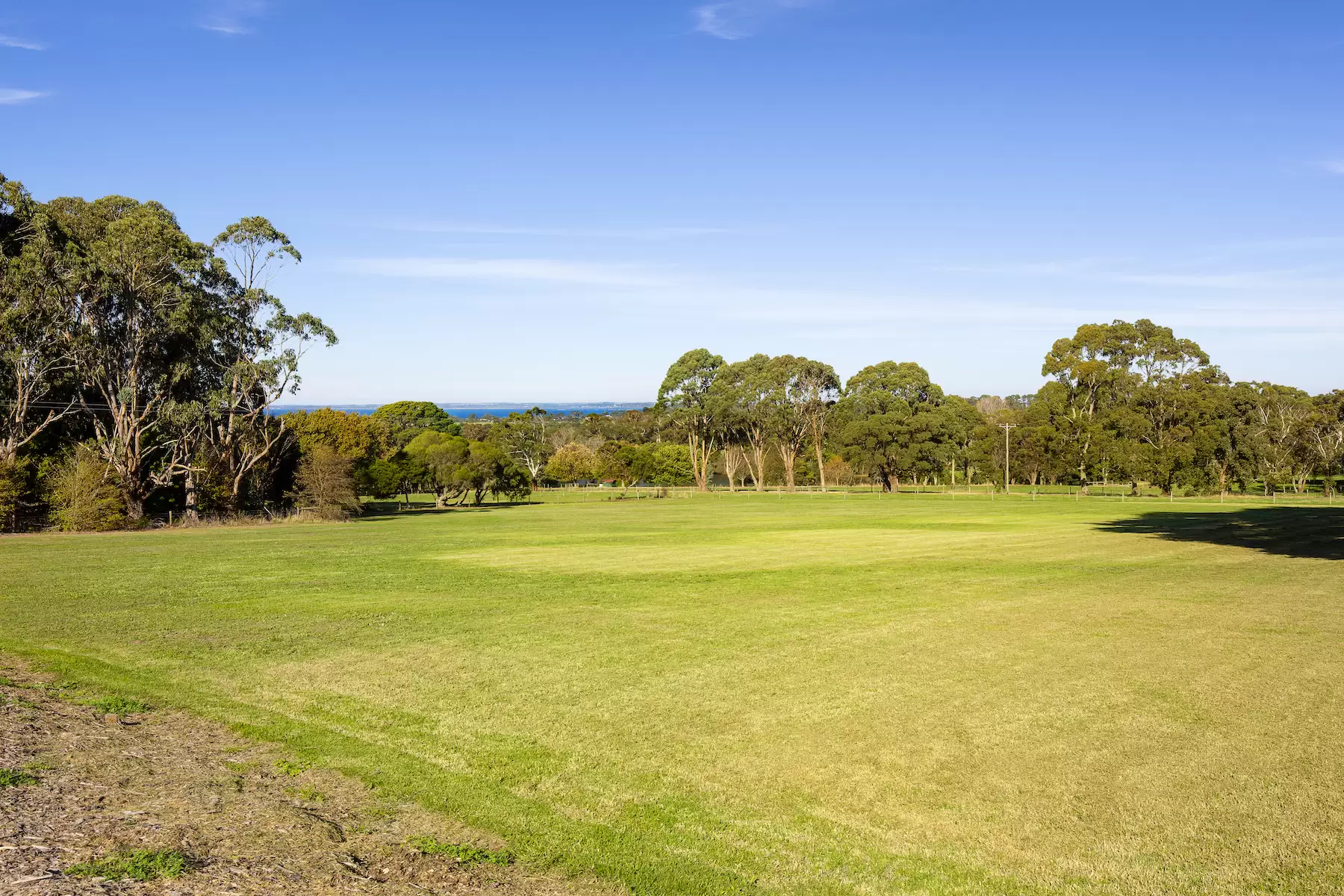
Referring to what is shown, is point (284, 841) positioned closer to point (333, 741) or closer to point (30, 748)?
point (333, 741)

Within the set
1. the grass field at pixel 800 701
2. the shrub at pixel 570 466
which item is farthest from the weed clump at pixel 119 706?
the shrub at pixel 570 466

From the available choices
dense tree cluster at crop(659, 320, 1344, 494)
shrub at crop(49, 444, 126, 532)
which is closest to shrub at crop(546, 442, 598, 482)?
dense tree cluster at crop(659, 320, 1344, 494)

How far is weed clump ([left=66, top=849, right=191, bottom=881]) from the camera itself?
5.61 meters

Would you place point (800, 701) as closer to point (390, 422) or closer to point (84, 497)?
point (84, 497)

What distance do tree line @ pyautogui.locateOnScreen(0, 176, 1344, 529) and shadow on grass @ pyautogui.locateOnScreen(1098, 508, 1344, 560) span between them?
23655mm

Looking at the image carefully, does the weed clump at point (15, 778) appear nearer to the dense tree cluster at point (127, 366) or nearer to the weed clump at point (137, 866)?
the weed clump at point (137, 866)

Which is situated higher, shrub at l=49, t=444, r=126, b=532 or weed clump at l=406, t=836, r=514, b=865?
shrub at l=49, t=444, r=126, b=532

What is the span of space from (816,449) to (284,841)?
8776 centimetres

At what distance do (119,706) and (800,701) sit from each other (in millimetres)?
7193

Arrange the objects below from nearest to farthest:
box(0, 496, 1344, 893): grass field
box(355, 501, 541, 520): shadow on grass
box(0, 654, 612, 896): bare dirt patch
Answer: box(0, 654, 612, 896): bare dirt patch < box(0, 496, 1344, 893): grass field < box(355, 501, 541, 520): shadow on grass

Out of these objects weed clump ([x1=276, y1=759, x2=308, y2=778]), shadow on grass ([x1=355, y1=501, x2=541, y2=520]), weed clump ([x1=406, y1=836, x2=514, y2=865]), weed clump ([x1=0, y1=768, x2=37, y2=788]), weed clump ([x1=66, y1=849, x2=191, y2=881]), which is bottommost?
shadow on grass ([x1=355, y1=501, x2=541, y2=520])

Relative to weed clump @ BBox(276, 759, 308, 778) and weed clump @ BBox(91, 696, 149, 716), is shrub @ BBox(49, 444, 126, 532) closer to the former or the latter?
weed clump @ BBox(91, 696, 149, 716)

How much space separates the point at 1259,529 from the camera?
119ft

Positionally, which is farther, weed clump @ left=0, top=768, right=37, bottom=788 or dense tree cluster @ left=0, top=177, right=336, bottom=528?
dense tree cluster @ left=0, top=177, right=336, bottom=528
